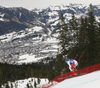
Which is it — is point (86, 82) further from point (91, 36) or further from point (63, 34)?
point (63, 34)

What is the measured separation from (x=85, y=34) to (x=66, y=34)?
4.19 meters

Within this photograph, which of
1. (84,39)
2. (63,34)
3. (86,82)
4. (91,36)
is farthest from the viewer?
(63,34)

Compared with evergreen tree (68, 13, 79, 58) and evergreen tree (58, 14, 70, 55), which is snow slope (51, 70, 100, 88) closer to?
evergreen tree (68, 13, 79, 58)

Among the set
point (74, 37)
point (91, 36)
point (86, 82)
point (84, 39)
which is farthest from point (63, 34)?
point (86, 82)

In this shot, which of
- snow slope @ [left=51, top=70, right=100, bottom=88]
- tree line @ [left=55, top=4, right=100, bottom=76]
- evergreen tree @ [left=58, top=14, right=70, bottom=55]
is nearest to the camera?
snow slope @ [left=51, top=70, right=100, bottom=88]

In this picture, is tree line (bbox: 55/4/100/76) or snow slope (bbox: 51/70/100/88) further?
tree line (bbox: 55/4/100/76)

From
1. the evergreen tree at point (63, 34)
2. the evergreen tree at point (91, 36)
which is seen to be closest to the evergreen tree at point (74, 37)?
the evergreen tree at point (63, 34)

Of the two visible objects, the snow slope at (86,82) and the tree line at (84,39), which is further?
the tree line at (84,39)

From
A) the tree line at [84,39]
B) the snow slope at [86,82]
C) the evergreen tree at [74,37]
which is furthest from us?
the evergreen tree at [74,37]

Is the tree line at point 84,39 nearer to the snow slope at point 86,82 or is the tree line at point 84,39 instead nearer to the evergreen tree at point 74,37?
the evergreen tree at point 74,37

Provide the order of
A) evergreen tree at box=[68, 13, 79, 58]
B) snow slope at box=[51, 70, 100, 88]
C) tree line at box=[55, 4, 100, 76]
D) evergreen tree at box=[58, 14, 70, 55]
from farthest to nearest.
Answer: evergreen tree at box=[68, 13, 79, 58], evergreen tree at box=[58, 14, 70, 55], tree line at box=[55, 4, 100, 76], snow slope at box=[51, 70, 100, 88]

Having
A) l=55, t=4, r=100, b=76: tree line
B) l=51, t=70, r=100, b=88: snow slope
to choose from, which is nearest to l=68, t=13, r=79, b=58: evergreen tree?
l=55, t=4, r=100, b=76: tree line

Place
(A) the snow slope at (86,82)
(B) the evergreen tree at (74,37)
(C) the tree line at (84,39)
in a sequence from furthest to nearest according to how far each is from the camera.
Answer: (B) the evergreen tree at (74,37) → (C) the tree line at (84,39) → (A) the snow slope at (86,82)

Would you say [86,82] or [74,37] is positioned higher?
[74,37]
